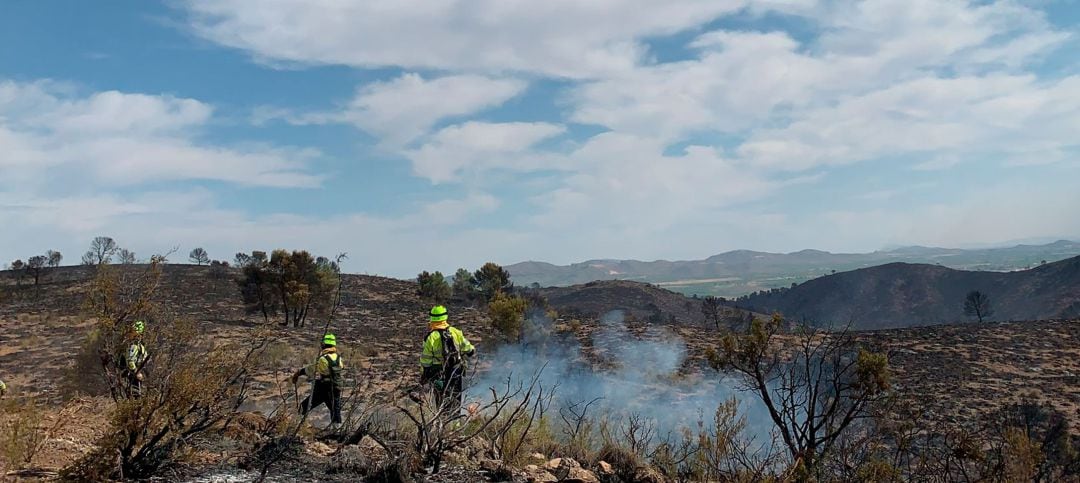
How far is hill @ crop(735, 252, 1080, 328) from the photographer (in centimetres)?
6525

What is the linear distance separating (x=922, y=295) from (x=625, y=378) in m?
83.6

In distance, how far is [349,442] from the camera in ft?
16.6

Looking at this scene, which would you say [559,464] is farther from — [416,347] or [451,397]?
[416,347]

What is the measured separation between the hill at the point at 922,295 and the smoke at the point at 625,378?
144 ft

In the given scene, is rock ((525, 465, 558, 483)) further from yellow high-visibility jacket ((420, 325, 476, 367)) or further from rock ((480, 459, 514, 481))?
yellow high-visibility jacket ((420, 325, 476, 367))

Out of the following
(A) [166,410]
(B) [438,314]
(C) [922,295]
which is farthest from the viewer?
(C) [922,295]

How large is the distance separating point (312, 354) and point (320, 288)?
10562mm

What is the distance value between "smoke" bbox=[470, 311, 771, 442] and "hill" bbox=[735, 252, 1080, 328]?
43.8 meters

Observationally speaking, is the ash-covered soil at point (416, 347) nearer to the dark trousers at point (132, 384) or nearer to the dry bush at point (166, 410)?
the dry bush at point (166, 410)

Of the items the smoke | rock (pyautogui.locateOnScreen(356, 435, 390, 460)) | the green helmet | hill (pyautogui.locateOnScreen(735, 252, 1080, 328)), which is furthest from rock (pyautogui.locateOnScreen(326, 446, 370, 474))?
hill (pyautogui.locateOnScreen(735, 252, 1080, 328))

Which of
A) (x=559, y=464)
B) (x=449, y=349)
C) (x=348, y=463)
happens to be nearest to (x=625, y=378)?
(x=449, y=349)

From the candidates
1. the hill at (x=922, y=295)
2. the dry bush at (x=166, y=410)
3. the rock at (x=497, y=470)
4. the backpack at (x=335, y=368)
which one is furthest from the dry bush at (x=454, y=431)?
the hill at (x=922, y=295)

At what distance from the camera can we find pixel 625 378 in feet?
59.1

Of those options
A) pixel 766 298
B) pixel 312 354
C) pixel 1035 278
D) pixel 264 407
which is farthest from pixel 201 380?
pixel 766 298
